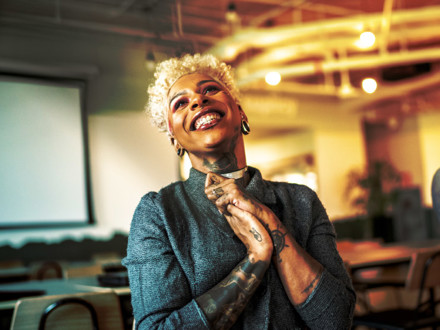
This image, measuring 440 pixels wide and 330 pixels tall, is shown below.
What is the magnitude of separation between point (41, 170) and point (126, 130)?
150 centimetres

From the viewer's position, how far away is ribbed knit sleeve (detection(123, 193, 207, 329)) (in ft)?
3.07

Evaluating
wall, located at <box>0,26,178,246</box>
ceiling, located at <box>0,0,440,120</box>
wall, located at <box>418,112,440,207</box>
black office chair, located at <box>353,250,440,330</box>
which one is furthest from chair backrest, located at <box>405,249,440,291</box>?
wall, located at <box>418,112,440,207</box>

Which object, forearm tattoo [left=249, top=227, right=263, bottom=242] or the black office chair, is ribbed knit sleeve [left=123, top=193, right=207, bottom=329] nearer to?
forearm tattoo [left=249, top=227, right=263, bottom=242]

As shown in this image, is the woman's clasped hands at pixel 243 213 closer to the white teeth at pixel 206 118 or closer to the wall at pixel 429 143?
the white teeth at pixel 206 118

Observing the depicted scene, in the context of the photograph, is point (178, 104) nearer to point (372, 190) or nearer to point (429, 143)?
point (372, 190)

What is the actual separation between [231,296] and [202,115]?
0.39 meters

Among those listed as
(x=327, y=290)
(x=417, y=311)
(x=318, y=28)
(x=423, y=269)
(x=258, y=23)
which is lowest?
(x=417, y=311)

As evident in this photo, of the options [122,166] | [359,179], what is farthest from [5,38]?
[359,179]

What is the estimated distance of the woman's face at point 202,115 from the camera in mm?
1072

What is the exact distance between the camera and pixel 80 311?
2062mm

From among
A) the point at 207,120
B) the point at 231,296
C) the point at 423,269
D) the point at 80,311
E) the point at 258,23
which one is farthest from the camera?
the point at 258,23

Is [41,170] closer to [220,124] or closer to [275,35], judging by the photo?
[275,35]

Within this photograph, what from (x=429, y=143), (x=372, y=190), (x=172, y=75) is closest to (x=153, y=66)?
(x=172, y=75)

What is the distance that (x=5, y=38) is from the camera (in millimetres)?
6867
